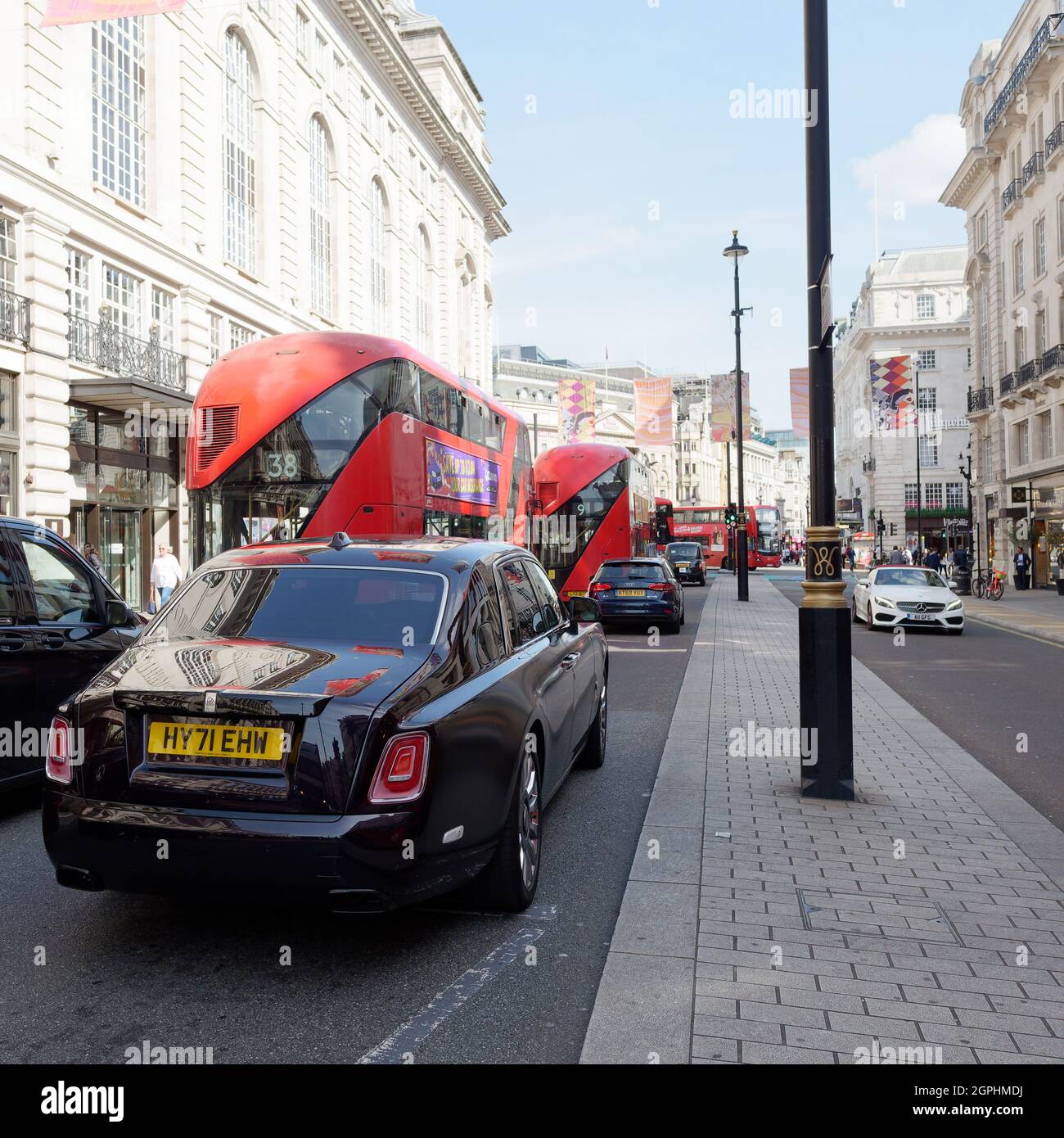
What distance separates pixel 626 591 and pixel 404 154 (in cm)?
3110

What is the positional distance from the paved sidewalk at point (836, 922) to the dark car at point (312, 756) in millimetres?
772

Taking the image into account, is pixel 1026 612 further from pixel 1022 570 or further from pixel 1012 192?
pixel 1012 192

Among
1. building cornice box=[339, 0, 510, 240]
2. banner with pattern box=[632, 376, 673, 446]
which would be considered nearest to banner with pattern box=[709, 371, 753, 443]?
banner with pattern box=[632, 376, 673, 446]

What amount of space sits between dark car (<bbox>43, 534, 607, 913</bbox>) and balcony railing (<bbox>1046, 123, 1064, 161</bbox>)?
37220mm

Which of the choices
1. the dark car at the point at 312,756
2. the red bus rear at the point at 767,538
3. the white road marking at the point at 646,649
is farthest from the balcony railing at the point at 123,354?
the red bus rear at the point at 767,538

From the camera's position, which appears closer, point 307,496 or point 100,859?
point 100,859

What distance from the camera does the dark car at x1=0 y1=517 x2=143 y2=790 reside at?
5.55m

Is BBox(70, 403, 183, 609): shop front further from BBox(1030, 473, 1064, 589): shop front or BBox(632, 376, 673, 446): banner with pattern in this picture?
BBox(1030, 473, 1064, 589): shop front

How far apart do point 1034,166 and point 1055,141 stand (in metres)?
2.49

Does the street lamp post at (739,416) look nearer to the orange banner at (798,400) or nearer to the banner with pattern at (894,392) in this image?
the orange banner at (798,400)

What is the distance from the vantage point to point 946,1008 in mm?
3236

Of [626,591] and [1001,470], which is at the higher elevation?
[1001,470]
